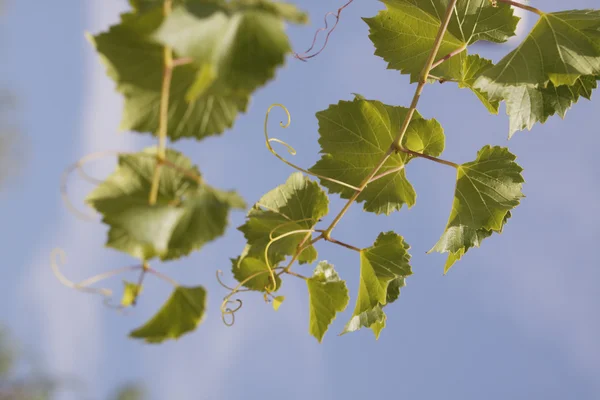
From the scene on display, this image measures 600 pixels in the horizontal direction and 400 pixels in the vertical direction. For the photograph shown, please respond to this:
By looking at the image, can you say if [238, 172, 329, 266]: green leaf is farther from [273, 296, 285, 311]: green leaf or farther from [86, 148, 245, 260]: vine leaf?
[86, 148, 245, 260]: vine leaf

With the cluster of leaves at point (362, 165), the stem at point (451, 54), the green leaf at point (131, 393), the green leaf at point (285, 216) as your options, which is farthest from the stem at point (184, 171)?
the green leaf at point (131, 393)

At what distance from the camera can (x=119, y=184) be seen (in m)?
0.29

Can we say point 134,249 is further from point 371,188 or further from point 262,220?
point 371,188

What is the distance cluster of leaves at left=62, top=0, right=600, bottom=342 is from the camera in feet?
0.93

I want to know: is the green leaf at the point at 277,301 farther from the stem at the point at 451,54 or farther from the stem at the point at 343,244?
the stem at the point at 451,54

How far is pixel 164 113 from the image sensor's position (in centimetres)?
27

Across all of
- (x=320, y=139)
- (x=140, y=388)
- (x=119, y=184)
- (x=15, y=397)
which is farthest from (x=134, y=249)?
(x=140, y=388)

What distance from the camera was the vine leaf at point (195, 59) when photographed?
9.6 inches

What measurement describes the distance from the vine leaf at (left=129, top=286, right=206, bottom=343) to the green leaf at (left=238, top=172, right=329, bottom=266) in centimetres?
20

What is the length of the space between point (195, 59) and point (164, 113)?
41 mm

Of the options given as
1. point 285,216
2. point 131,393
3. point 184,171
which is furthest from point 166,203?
point 131,393

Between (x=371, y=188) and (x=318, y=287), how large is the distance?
0.40 feet

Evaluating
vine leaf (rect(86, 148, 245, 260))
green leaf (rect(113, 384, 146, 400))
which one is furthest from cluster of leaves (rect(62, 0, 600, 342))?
green leaf (rect(113, 384, 146, 400))

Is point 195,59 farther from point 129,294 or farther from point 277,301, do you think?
point 277,301
